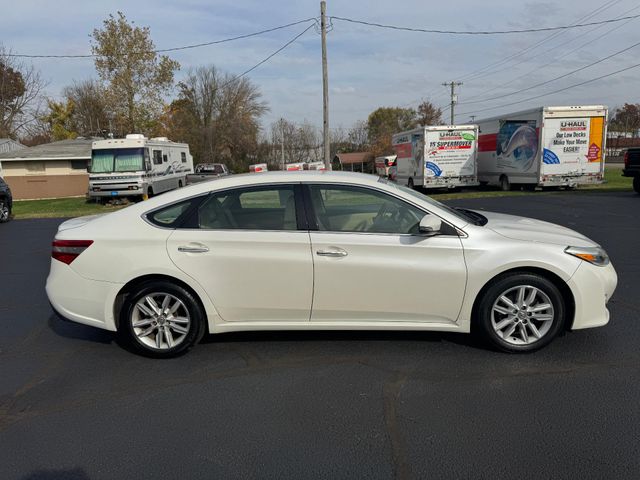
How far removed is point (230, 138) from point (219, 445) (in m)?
56.0

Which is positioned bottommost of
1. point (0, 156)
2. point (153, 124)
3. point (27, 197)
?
point (27, 197)

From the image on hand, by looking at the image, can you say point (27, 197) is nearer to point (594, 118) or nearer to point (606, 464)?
point (594, 118)

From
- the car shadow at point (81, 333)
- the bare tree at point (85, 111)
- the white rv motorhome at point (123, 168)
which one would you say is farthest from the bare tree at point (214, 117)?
the car shadow at point (81, 333)

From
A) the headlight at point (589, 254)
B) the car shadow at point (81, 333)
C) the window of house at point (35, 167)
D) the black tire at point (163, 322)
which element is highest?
the window of house at point (35, 167)

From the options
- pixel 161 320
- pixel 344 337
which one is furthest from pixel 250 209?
pixel 344 337

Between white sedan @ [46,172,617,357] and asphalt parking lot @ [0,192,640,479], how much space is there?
0.98 ft

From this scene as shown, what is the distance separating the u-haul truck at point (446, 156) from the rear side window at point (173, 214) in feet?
65.9

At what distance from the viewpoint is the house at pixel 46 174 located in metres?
34.7

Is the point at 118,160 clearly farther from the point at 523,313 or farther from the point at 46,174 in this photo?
the point at 523,313

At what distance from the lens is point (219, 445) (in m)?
2.96

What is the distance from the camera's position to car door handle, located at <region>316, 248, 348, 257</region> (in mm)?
3979

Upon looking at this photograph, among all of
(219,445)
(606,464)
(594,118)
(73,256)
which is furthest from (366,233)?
(594,118)

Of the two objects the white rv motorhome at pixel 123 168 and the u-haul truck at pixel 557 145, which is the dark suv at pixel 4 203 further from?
the u-haul truck at pixel 557 145

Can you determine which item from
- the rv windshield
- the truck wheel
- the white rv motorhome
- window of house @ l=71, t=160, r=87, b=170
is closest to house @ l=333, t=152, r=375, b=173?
window of house @ l=71, t=160, r=87, b=170
